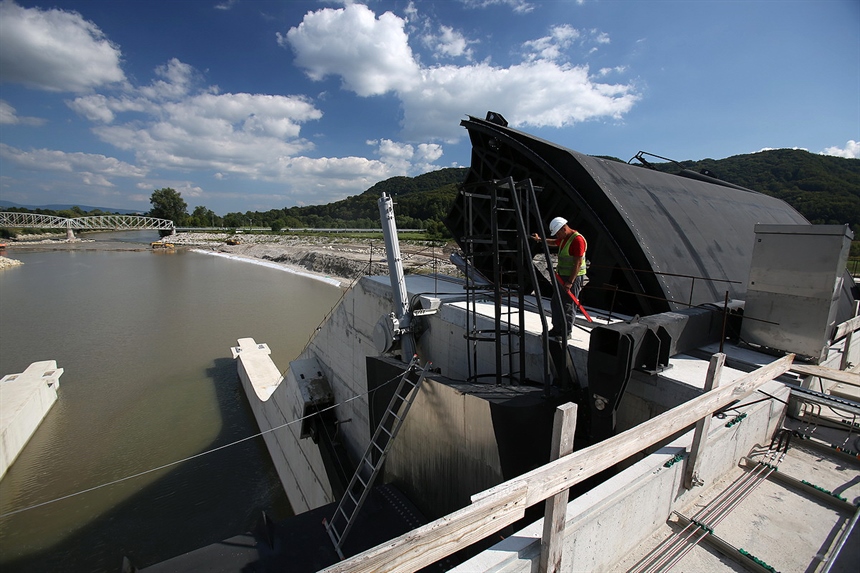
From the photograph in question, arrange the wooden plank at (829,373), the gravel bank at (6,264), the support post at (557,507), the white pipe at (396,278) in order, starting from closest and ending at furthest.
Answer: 1. the support post at (557,507)
2. the wooden plank at (829,373)
3. the white pipe at (396,278)
4. the gravel bank at (6,264)

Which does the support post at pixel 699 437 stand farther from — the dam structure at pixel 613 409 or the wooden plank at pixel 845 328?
the wooden plank at pixel 845 328

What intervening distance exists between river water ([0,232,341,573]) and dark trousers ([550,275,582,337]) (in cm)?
746

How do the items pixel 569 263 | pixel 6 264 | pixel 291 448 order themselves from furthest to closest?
pixel 6 264, pixel 291 448, pixel 569 263

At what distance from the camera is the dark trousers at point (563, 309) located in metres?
4.59

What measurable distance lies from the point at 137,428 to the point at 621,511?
1888 centimetres

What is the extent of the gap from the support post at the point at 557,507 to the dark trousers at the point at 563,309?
2.38 meters

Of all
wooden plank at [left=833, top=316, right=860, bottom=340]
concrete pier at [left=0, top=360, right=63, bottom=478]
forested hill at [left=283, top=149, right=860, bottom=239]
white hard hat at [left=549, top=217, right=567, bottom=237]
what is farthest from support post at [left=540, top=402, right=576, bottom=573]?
concrete pier at [left=0, top=360, right=63, bottom=478]

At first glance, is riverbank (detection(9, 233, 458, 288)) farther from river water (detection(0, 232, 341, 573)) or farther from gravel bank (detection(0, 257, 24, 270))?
gravel bank (detection(0, 257, 24, 270))

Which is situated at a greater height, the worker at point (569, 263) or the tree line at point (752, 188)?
the tree line at point (752, 188)

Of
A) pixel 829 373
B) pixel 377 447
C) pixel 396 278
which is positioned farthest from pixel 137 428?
pixel 829 373

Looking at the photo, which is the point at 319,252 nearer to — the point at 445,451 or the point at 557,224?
the point at 445,451

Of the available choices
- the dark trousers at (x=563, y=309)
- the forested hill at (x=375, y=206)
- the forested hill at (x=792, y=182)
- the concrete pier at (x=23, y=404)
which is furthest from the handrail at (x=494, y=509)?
the forested hill at (x=375, y=206)

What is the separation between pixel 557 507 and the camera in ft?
7.09

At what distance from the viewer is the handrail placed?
157 centimetres
